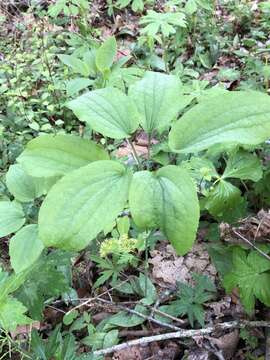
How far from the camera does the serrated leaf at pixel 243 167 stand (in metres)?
1.83

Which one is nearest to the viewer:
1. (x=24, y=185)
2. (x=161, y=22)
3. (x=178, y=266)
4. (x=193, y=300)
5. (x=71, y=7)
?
(x=24, y=185)

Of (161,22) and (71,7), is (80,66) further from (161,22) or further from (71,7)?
(71,7)

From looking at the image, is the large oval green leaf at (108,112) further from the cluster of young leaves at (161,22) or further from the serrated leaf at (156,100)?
the cluster of young leaves at (161,22)

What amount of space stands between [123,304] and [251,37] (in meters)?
2.76

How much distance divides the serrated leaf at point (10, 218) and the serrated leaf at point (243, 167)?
847mm

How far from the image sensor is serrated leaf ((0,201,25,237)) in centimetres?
154

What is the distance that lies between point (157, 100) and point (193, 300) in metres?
1.00

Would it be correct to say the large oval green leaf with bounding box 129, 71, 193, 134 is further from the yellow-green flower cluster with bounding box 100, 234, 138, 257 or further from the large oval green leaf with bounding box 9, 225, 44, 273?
the yellow-green flower cluster with bounding box 100, 234, 138, 257

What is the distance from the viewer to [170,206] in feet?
3.82

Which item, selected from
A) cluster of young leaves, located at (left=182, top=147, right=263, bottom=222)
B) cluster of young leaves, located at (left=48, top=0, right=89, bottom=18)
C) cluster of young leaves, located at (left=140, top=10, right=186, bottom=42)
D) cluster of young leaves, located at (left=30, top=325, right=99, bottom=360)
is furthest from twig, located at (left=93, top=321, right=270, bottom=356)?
cluster of young leaves, located at (left=48, top=0, right=89, bottom=18)

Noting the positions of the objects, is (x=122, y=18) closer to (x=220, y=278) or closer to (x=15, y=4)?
(x=15, y=4)

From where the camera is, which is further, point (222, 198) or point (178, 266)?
point (178, 266)

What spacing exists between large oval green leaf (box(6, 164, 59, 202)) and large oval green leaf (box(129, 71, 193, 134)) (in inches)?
18.2

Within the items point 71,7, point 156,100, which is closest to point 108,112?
point 156,100
